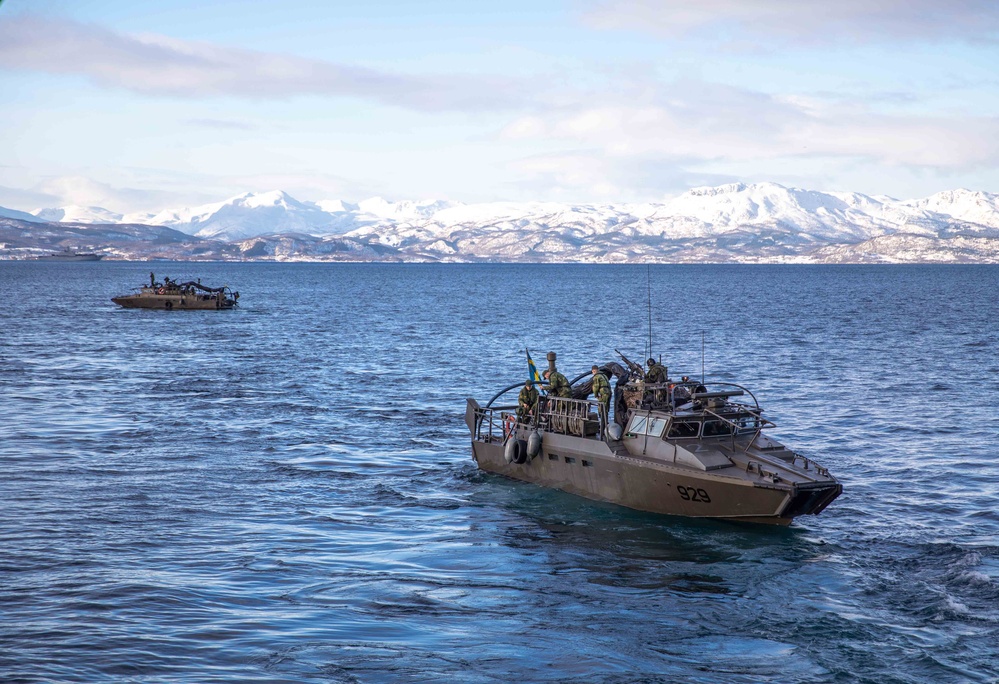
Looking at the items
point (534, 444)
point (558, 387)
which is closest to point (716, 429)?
point (558, 387)

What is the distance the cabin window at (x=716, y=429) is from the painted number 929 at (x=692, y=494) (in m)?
1.72

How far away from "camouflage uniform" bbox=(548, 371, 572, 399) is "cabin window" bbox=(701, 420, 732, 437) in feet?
15.2

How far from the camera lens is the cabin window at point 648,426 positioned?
83.9 feet

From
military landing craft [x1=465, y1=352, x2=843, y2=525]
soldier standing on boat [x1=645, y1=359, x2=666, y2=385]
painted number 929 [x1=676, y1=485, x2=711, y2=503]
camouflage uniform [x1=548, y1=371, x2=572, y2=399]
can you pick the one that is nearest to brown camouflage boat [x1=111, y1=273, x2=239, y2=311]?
camouflage uniform [x1=548, y1=371, x2=572, y2=399]

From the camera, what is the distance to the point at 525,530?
83.8 feet

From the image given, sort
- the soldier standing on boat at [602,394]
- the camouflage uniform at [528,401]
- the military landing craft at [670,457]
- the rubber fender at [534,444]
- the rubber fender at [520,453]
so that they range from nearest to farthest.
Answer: the military landing craft at [670,457] → the soldier standing on boat at [602,394] → the rubber fender at [534,444] → the rubber fender at [520,453] → the camouflage uniform at [528,401]

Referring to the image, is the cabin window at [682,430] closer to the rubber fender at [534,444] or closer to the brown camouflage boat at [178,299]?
the rubber fender at [534,444]

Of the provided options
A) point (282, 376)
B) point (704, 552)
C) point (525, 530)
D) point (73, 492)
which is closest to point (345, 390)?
point (282, 376)

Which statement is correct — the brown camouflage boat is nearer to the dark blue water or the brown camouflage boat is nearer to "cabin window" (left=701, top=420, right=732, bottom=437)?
the dark blue water

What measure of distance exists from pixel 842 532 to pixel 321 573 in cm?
1289

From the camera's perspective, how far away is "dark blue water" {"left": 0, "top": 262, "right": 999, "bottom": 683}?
683 inches

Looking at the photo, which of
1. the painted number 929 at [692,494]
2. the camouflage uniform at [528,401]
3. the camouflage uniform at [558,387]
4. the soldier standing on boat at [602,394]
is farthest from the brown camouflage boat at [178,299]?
the painted number 929 at [692,494]

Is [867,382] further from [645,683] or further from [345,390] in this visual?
[645,683]

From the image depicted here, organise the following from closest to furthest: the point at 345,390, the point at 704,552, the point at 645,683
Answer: the point at 645,683
the point at 704,552
the point at 345,390
